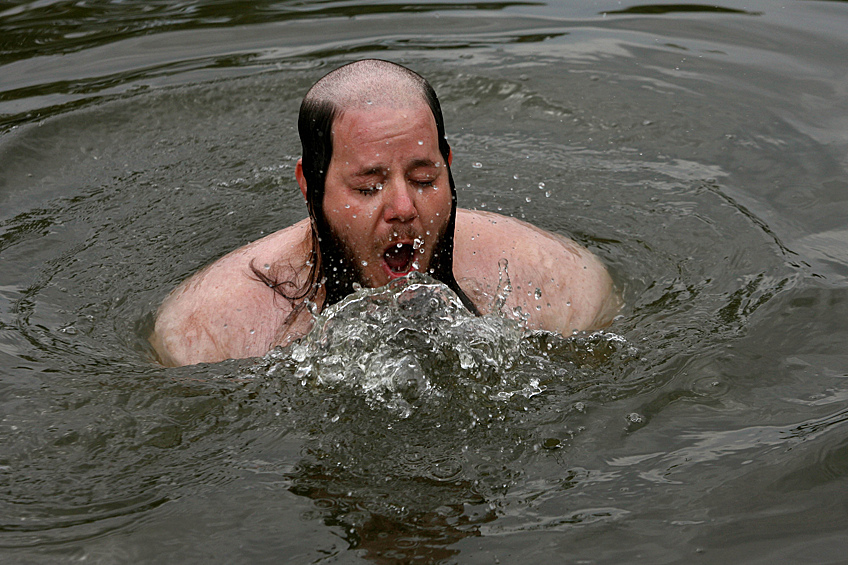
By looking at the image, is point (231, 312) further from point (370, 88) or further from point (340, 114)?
point (370, 88)

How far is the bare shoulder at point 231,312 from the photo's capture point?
4.47m

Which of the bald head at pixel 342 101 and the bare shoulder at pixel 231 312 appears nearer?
the bald head at pixel 342 101

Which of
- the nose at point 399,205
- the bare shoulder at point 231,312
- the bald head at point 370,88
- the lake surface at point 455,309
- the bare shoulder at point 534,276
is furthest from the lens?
the bare shoulder at point 534,276

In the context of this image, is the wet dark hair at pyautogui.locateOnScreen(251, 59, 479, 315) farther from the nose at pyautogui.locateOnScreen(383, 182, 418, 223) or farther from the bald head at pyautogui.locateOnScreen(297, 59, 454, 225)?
the nose at pyautogui.locateOnScreen(383, 182, 418, 223)

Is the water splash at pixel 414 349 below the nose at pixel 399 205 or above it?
below

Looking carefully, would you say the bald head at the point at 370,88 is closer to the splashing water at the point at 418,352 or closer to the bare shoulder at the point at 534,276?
the splashing water at the point at 418,352

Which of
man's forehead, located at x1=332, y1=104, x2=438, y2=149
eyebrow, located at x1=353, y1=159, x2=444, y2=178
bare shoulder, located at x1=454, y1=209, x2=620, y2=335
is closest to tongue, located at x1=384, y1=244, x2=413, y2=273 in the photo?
eyebrow, located at x1=353, y1=159, x2=444, y2=178

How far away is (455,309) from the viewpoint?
442 cm

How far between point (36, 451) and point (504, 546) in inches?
68.7

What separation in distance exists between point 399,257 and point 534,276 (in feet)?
2.76

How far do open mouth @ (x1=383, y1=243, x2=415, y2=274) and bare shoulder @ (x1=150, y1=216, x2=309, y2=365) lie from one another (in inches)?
21.6

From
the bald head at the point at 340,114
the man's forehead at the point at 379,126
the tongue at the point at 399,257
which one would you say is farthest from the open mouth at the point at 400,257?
the man's forehead at the point at 379,126

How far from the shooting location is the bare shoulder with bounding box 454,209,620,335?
15.4ft

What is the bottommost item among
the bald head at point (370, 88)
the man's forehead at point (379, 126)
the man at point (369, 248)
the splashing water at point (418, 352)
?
the splashing water at point (418, 352)
